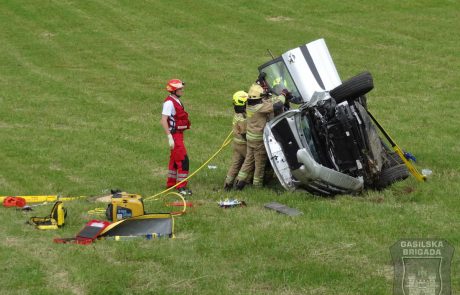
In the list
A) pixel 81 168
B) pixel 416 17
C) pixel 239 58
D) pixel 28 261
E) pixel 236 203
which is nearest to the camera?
pixel 28 261

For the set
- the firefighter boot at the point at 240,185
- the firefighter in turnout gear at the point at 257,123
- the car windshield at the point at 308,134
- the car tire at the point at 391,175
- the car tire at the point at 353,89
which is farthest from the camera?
the firefighter boot at the point at 240,185

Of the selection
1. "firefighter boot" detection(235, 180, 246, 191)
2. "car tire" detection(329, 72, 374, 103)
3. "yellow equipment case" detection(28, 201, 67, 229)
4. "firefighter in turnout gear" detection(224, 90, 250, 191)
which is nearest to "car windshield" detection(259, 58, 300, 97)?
"firefighter in turnout gear" detection(224, 90, 250, 191)

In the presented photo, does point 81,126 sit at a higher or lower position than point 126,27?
lower

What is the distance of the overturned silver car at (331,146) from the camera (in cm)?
1221

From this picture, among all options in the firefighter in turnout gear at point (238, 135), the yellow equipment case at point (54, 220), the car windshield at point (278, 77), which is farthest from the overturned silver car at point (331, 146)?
the yellow equipment case at point (54, 220)

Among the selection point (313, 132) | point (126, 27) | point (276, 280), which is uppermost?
point (126, 27)

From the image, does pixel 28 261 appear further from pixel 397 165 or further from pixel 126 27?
pixel 126 27

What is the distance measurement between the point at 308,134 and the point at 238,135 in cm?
143

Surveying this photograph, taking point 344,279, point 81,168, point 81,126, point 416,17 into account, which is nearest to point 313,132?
point 344,279

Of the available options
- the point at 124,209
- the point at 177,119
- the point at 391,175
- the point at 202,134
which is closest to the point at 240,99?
the point at 177,119

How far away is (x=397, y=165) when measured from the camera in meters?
13.2

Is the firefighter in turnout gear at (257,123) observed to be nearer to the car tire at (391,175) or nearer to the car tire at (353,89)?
Answer: the car tire at (353,89)

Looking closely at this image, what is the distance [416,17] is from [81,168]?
69.3ft

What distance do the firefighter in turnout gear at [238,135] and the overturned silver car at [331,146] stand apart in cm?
79
